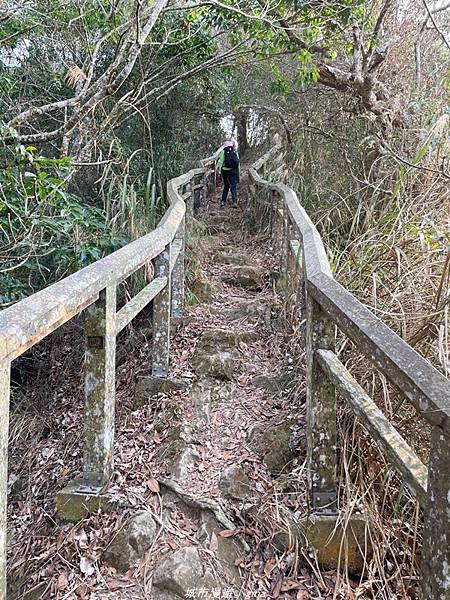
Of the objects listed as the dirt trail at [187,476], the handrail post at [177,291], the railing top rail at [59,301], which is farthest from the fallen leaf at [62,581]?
the handrail post at [177,291]

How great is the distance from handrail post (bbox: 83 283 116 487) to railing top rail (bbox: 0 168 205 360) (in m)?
0.14

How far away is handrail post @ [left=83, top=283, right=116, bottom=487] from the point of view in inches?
93.4

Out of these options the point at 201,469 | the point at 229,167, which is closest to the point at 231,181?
the point at 229,167

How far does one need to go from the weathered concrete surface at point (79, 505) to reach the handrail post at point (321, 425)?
39.2 inches

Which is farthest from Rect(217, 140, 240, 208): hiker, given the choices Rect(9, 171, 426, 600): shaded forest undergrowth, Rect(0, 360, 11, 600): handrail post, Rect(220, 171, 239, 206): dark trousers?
Rect(0, 360, 11, 600): handrail post

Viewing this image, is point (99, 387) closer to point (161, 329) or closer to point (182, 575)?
point (182, 575)

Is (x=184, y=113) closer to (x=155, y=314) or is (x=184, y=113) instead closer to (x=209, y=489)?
(x=155, y=314)

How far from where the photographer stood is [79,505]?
8.13 feet

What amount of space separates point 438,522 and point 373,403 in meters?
0.66

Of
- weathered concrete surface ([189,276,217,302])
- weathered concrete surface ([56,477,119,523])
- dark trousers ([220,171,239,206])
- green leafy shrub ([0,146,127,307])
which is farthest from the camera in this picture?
dark trousers ([220,171,239,206])

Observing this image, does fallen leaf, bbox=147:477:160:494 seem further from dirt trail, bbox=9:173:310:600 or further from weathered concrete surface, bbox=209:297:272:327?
weathered concrete surface, bbox=209:297:272:327

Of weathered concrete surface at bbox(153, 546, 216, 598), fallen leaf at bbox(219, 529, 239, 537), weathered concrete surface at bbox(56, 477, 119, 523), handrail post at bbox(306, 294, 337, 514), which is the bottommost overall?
fallen leaf at bbox(219, 529, 239, 537)

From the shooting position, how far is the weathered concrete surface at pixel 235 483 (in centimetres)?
268

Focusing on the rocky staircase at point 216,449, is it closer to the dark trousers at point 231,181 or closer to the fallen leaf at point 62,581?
the fallen leaf at point 62,581
